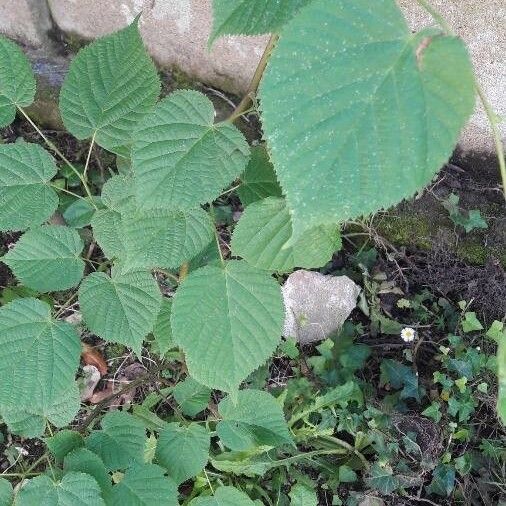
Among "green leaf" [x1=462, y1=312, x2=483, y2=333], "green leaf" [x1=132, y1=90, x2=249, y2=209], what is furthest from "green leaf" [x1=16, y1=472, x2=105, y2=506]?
"green leaf" [x1=462, y1=312, x2=483, y2=333]

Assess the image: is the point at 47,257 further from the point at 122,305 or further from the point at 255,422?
the point at 255,422

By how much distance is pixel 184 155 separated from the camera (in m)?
1.20

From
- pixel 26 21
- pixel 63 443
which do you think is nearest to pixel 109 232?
pixel 63 443

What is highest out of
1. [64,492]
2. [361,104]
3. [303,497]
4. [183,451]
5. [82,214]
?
[361,104]

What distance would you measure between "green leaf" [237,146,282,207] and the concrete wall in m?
0.83

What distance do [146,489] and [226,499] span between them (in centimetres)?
22

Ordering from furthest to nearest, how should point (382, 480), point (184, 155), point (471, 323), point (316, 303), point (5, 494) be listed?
1. point (316, 303)
2. point (471, 323)
3. point (382, 480)
4. point (5, 494)
5. point (184, 155)

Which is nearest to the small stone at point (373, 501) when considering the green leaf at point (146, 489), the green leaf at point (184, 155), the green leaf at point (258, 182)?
the green leaf at point (146, 489)

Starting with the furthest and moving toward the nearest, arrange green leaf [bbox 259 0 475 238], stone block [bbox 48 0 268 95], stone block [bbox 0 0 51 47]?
stone block [bbox 0 0 51 47], stone block [bbox 48 0 268 95], green leaf [bbox 259 0 475 238]

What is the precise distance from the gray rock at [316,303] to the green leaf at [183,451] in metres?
0.65

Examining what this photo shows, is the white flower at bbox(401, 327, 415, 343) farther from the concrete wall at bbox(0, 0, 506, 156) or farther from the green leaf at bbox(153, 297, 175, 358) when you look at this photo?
the green leaf at bbox(153, 297, 175, 358)

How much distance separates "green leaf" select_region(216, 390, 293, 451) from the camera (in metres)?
1.68

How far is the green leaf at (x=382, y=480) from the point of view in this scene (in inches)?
76.0

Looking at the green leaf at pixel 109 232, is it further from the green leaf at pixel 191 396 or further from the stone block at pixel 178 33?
the stone block at pixel 178 33
